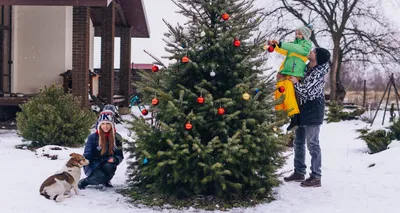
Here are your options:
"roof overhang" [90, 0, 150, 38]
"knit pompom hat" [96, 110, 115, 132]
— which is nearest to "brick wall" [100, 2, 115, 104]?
"roof overhang" [90, 0, 150, 38]

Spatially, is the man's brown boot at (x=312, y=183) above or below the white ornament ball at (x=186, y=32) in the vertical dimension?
below

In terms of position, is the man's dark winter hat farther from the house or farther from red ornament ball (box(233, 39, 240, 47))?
the house

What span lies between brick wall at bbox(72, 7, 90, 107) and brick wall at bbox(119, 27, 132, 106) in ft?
20.8

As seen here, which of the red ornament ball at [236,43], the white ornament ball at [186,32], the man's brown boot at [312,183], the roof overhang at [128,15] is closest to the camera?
the red ornament ball at [236,43]

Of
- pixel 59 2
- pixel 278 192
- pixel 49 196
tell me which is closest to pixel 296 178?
pixel 278 192

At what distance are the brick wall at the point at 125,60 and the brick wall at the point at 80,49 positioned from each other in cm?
635

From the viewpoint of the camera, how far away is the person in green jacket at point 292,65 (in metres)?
5.86

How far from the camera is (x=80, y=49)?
39.5 ft

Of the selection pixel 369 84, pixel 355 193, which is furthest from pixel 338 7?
pixel 369 84

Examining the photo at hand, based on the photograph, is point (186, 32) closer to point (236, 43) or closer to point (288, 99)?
point (236, 43)

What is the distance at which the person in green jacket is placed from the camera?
586 centimetres

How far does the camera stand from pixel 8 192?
17.6ft

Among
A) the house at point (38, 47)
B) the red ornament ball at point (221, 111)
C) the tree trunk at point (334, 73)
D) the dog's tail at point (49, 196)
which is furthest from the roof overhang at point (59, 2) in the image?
the tree trunk at point (334, 73)

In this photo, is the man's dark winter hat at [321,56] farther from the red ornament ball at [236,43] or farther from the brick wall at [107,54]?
the brick wall at [107,54]
